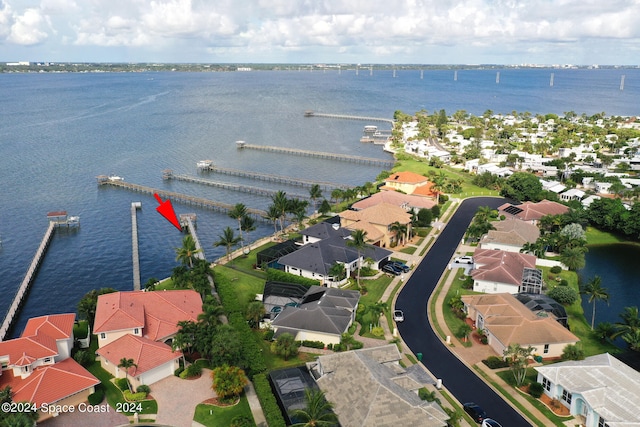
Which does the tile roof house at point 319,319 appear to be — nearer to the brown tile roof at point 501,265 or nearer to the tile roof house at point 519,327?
the tile roof house at point 519,327

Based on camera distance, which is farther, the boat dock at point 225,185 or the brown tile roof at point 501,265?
the boat dock at point 225,185

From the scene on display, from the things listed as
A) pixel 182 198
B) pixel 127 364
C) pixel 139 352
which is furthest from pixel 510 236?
pixel 182 198

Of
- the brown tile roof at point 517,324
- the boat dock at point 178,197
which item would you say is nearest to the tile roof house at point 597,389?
the brown tile roof at point 517,324

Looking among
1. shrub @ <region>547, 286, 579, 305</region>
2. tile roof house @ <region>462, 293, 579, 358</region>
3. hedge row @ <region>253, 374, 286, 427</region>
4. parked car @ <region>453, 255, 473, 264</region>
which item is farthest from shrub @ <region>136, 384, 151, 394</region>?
shrub @ <region>547, 286, 579, 305</region>

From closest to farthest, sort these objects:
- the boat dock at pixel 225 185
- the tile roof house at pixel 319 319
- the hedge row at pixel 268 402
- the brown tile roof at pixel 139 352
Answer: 1. the hedge row at pixel 268 402
2. the brown tile roof at pixel 139 352
3. the tile roof house at pixel 319 319
4. the boat dock at pixel 225 185

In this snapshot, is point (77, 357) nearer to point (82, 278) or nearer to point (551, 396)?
point (82, 278)

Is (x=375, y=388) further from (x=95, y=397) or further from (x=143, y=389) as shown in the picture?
(x=95, y=397)
